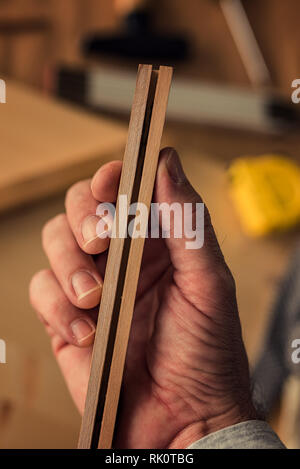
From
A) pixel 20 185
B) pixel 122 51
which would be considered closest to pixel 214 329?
pixel 20 185

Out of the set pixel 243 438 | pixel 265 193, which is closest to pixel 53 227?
pixel 243 438

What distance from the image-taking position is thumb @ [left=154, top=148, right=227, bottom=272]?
204 mm

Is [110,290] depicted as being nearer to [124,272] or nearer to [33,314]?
[124,272]

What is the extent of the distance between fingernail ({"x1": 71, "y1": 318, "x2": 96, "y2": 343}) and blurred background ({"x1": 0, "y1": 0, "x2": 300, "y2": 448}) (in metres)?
0.07

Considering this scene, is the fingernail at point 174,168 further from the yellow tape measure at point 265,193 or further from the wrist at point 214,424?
the yellow tape measure at point 265,193

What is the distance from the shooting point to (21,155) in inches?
17.9

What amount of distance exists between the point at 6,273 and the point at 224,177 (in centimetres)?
24

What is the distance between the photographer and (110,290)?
21cm

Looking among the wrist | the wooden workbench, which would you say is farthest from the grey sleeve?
the wooden workbench

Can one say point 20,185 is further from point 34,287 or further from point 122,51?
point 122,51

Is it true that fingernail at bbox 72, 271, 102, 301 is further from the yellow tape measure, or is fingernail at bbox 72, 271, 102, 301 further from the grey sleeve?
the yellow tape measure

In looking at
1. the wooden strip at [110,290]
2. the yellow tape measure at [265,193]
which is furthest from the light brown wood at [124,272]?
the yellow tape measure at [265,193]

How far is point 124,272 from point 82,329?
0.06 meters

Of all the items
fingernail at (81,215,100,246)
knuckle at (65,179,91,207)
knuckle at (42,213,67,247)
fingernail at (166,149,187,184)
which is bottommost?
knuckle at (42,213,67,247)
